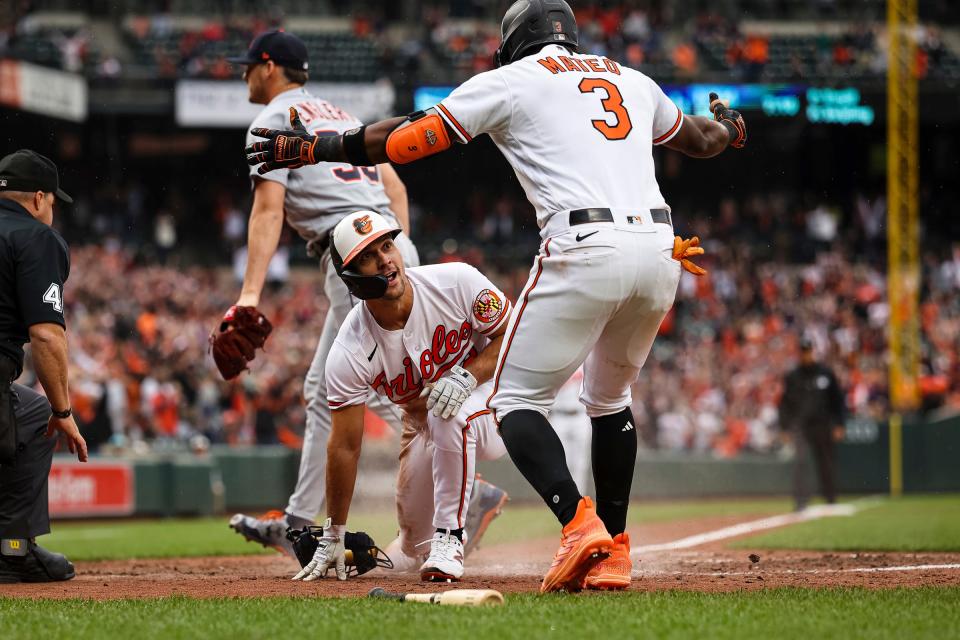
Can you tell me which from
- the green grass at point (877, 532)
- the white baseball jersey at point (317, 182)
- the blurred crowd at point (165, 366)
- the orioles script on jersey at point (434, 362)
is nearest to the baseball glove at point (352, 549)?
the orioles script on jersey at point (434, 362)

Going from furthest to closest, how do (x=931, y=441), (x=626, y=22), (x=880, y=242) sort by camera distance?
(x=626, y=22)
(x=880, y=242)
(x=931, y=441)

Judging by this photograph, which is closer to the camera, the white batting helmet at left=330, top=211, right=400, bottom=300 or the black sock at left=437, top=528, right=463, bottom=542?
the white batting helmet at left=330, top=211, right=400, bottom=300

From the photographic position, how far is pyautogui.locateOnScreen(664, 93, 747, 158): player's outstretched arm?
5180mm

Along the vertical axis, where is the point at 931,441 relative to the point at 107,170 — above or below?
below

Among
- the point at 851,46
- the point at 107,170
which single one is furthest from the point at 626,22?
the point at 107,170

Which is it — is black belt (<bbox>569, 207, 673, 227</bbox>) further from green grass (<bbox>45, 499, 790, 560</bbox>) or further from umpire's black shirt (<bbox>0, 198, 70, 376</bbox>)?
green grass (<bbox>45, 499, 790, 560</bbox>)

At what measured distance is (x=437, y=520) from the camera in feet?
17.1

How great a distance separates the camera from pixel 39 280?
17.6ft

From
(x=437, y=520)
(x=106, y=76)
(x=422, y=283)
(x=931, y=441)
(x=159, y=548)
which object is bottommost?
(x=931, y=441)

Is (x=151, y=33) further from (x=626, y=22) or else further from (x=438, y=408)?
(x=438, y=408)

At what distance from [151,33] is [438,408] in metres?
21.0

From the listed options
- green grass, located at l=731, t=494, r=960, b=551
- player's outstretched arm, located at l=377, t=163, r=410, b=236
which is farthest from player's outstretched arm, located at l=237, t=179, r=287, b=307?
green grass, located at l=731, t=494, r=960, b=551

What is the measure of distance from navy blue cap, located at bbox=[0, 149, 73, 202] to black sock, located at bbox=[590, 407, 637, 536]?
2701 millimetres

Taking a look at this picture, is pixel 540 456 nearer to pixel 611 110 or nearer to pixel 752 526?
pixel 611 110
